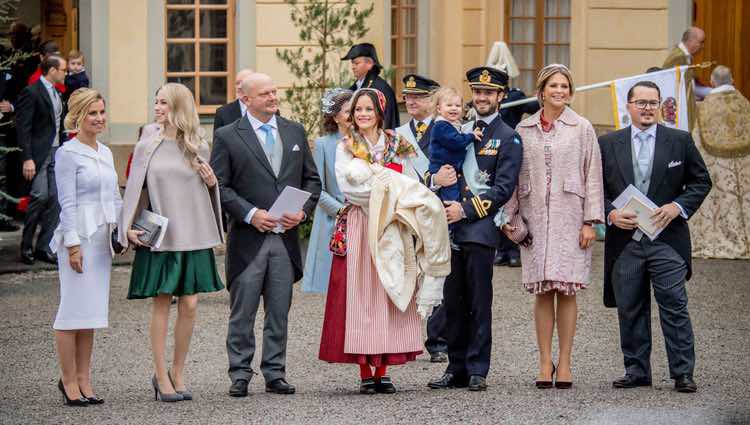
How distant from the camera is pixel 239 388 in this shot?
→ 8883mm

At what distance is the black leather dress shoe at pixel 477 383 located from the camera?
29.7 feet

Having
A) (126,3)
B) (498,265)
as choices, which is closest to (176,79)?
(126,3)

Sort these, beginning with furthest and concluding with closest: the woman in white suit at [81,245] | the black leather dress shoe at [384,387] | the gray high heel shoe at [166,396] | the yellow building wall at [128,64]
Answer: the yellow building wall at [128,64] → the black leather dress shoe at [384,387] → the gray high heel shoe at [166,396] → the woman in white suit at [81,245]

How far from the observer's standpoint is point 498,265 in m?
14.9

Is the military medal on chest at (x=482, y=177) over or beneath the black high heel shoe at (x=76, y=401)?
over

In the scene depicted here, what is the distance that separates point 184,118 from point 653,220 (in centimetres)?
270

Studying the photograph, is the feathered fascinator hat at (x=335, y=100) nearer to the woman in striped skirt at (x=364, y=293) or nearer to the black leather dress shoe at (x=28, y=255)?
the woman in striped skirt at (x=364, y=293)

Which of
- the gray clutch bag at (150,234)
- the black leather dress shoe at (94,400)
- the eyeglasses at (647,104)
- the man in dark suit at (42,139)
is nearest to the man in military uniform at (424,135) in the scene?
the eyeglasses at (647,104)

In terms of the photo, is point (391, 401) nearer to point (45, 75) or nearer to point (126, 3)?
point (45, 75)

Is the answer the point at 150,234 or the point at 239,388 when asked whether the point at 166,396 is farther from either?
the point at 150,234

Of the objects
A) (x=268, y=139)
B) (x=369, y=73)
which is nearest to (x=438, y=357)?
(x=268, y=139)

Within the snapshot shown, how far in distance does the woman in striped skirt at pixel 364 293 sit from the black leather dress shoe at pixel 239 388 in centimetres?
47

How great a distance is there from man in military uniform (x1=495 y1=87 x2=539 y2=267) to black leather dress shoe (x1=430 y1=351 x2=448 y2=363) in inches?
174

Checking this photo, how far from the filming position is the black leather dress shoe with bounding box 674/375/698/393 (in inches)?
353
